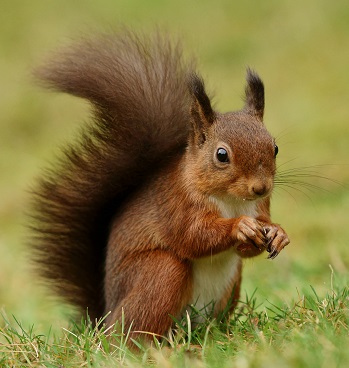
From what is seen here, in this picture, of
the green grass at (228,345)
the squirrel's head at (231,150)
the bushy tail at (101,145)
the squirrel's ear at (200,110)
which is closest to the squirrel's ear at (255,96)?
the squirrel's head at (231,150)

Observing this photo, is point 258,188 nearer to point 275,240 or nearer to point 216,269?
point 275,240

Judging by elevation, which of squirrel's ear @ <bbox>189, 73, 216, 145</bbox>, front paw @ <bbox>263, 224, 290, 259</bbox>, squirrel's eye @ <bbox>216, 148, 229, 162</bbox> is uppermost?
squirrel's ear @ <bbox>189, 73, 216, 145</bbox>

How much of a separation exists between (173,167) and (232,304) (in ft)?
1.74

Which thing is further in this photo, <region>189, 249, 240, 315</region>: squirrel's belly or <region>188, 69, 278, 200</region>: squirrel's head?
<region>189, 249, 240, 315</region>: squirrel's belly

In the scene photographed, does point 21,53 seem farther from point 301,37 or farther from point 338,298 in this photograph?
point 338,298

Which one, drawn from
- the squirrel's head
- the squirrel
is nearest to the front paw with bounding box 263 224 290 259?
the squirrel

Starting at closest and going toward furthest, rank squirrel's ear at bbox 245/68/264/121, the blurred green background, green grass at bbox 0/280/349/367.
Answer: green grass at bbox 0/280/349/367
squirrel's ear at bbox 245/68/264/121
the blurred green background

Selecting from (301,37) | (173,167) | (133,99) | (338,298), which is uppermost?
(301,37)

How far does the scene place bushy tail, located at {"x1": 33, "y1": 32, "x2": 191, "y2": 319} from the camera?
3084 millimetres

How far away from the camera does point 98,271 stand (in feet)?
10.9

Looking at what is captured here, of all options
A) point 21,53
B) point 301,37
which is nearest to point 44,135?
point 21,53

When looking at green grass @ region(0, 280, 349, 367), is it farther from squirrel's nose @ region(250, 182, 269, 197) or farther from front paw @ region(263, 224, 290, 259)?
squirrel's nose @ region(250, 182, 269, 197)

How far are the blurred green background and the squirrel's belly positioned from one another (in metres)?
0.53

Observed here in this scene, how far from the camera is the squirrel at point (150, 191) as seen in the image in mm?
2730
